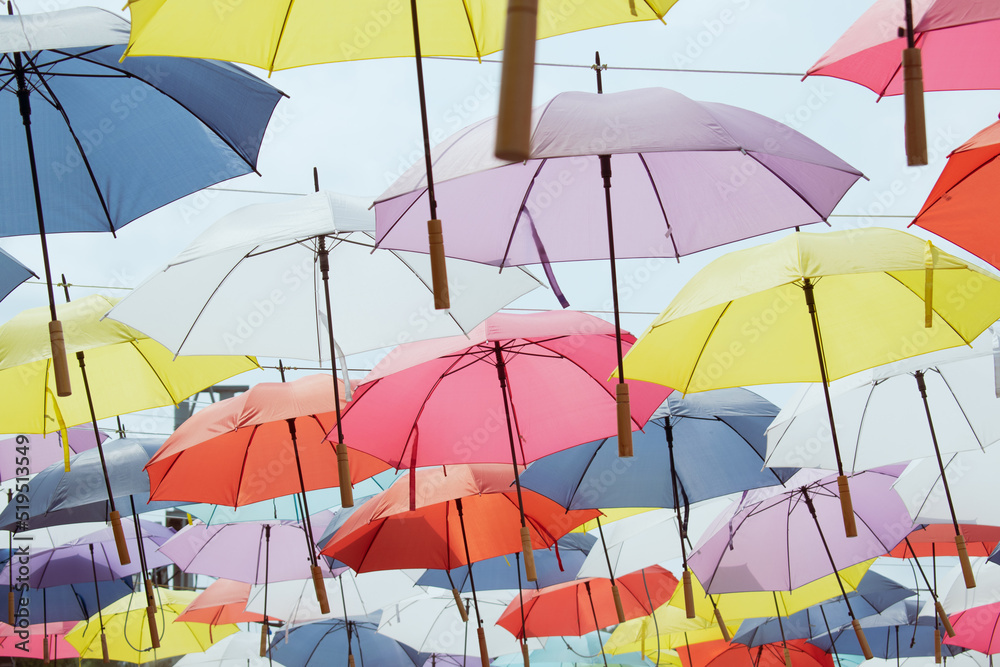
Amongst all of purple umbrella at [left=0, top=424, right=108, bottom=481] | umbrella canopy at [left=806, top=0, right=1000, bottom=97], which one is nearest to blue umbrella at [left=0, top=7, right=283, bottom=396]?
umbrella canopy at [left=806, top=0, right=1000, bottom=97]

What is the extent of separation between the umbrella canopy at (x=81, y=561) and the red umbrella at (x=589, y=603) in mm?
3926

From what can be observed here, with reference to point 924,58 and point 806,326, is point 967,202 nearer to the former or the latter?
point 924,58

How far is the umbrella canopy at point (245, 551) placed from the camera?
Result: 27.4ft

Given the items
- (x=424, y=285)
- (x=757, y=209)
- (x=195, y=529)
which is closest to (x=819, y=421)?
(x=757, y=209)

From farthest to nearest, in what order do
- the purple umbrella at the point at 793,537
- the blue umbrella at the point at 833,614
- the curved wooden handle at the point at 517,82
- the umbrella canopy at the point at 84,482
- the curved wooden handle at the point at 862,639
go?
the blue umbrella at the point at 833,614, the umbrella canopy at the point at 84,482, the purple umbrella at the point at 793,537, the curved wooden handle at the point at 862,639, the curved wooden handle at the point at 517,82

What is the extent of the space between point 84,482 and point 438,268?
5726 mm

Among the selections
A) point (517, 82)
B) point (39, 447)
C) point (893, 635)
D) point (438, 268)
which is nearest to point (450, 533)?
point (438, 268)

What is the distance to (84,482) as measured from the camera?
725 cm

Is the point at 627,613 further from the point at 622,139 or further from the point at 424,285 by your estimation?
the point at 622,139

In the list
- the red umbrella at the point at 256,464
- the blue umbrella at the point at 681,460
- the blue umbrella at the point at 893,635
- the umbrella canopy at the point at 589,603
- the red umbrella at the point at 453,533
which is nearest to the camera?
the blue umbrella at the point at 681,460

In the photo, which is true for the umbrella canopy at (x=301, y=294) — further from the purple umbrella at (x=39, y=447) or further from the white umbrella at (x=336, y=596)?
the purple umbrella at (x=39, y=447)

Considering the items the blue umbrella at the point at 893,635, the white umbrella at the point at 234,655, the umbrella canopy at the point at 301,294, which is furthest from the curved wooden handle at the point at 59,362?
the blue umbrella at the point at 893,635

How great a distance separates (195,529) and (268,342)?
4416 mm

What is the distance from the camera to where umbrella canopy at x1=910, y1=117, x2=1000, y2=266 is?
148 inches
